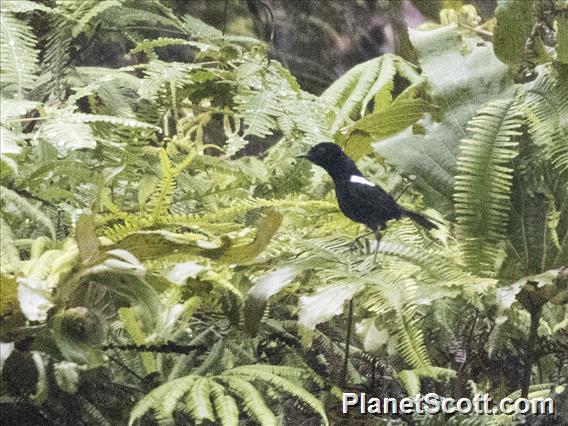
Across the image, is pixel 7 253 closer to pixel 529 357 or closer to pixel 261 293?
pixel 261 293

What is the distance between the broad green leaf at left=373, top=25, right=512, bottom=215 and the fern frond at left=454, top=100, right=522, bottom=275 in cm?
4

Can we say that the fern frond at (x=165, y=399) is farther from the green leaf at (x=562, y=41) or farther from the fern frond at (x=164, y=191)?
the green leaf at (x=562, y=41)

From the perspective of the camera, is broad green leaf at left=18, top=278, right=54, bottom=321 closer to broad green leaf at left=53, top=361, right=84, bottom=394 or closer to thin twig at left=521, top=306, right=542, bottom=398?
broad green leaf at left=53, top=361, right=84, bottom=394

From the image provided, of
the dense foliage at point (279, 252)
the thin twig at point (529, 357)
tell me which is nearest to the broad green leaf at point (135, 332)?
the dense foliage at point (279, 252)

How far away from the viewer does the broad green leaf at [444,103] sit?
1.17m

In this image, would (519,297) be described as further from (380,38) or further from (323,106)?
(380,38)

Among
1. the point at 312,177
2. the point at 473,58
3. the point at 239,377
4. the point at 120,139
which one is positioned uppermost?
the point at 473,58

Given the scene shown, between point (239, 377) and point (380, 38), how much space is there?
2112 millimetres

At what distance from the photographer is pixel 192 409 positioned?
0.91 m

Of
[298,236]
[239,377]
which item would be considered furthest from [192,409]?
[298,236]

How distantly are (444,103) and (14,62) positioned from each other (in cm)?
73

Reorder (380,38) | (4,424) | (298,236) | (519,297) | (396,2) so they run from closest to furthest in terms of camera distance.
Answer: (4,424) → (519,297) → (298,236) → (396,2) → (380,38)

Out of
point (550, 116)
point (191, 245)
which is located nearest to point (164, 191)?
point (191, 245)

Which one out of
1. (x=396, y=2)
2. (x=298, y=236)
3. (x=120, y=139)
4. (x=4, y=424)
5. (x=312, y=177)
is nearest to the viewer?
(x=4, y=424)
